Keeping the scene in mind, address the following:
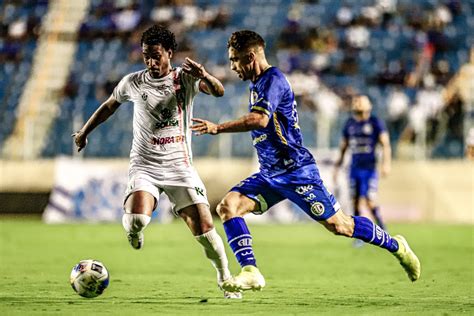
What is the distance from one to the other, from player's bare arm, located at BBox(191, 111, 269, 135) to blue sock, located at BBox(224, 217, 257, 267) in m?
0.94

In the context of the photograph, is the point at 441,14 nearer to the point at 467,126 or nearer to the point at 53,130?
the point at 467,126

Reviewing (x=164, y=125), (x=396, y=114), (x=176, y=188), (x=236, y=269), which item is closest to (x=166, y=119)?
(x=164, y=125)

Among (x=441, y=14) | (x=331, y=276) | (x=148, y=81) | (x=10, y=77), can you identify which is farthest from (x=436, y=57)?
(x=148, y=81)

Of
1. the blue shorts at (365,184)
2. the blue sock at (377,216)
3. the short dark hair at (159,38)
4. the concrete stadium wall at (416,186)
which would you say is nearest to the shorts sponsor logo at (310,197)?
the short dark hair at (159,38)

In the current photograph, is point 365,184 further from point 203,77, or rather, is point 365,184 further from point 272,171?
point 203,77

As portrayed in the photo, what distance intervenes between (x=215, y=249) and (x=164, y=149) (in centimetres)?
91

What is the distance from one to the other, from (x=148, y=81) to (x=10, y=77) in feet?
57.7

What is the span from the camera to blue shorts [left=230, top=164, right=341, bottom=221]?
7.95 metres

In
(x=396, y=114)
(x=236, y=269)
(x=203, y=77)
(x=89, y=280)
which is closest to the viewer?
(x=203, y=77)

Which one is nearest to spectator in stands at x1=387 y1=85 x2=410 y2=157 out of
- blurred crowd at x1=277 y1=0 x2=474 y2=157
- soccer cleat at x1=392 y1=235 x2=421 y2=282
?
blurred crowd at x1=277 y1=0 x2=474 y2=157

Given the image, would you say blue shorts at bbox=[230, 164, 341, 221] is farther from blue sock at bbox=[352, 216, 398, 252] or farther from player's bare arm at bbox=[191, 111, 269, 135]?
player's bare arm at bbox=[191, 111, 269, 135]

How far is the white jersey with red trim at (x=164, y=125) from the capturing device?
7.89 metres

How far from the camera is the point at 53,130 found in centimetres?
2191

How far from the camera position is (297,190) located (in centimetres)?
795
